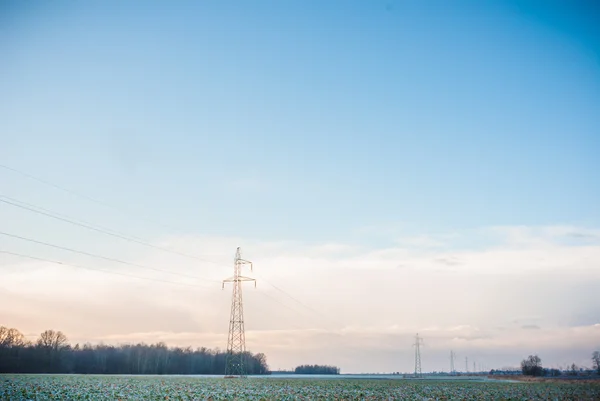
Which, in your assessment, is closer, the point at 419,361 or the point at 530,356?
the point at 419,361

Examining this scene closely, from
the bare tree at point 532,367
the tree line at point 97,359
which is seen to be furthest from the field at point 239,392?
the bare tree at point 532,367

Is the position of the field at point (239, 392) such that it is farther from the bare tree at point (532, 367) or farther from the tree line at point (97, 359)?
the bare tree at point (532, 367)

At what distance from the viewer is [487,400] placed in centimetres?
3559

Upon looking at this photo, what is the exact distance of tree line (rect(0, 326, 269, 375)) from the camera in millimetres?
128875

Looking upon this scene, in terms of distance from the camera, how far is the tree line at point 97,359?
128875mm

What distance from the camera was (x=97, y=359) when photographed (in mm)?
161250

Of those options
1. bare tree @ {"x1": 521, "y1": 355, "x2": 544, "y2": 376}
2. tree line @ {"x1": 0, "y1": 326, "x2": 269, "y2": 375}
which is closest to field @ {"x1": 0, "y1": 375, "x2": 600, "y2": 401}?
tree line @ {"x1": 0, "y1": 326, "x2": 269, "y2": 375}

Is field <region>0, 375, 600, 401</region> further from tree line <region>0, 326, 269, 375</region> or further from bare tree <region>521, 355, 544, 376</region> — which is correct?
bare tree <region>521, 355, 544, 376</region>

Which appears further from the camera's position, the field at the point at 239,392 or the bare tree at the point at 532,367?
the bare tree at the point at 532,367

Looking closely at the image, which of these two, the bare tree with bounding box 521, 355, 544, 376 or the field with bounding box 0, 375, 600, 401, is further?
the bare tree with bounding box 521, 355, 544, 376

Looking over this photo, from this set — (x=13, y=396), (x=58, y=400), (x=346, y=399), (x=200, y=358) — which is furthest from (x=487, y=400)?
(x=200, y=358)

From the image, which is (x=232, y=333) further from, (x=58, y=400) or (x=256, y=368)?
(x=256, y=368)

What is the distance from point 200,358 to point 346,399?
170188mm

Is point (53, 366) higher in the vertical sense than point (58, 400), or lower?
lower
